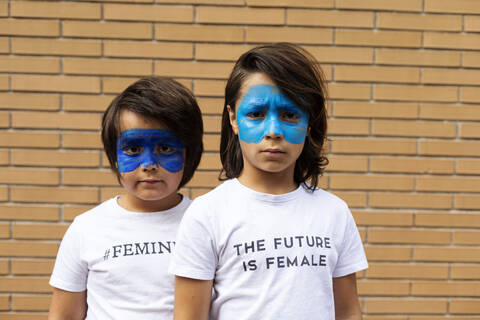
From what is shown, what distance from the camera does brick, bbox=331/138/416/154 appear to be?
290cm

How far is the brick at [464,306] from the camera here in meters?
2.96

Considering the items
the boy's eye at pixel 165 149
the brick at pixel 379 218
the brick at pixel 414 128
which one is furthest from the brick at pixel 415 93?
the boy's eye at pixel 165 149

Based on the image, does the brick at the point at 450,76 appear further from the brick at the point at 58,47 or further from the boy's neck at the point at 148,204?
the brick at the point at 58,47

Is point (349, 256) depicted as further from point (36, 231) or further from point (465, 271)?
point (36, 231)

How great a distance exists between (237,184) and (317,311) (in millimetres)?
510

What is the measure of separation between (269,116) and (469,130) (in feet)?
6.50

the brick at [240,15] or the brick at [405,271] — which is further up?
the brick at [240,15]

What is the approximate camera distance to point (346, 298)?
1679 mm

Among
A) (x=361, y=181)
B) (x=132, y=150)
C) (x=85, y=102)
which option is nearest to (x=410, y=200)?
(x=361, y=181)

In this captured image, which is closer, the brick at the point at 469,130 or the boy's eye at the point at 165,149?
the boy's eye at the point at 165,149

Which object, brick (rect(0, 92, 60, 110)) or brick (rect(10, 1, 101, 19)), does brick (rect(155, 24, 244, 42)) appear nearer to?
brick (rect(10, 1, 101, 19))

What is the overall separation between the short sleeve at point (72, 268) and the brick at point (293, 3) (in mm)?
1824

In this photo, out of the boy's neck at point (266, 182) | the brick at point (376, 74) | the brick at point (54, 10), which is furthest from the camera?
the brick at point (376, 74)

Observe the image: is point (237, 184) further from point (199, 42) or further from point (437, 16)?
point (437, 16)
